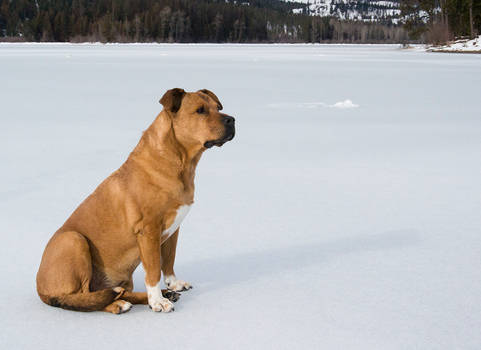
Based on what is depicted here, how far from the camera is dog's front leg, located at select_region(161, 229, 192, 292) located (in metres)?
4.04

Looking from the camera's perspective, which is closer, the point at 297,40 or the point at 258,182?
the point at 258,182

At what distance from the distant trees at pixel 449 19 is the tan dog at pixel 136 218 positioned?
5758 cm

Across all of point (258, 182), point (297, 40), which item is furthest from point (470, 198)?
point (297, 40)

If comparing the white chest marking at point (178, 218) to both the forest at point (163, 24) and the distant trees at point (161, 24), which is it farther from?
the distant trees at point (161, 24)

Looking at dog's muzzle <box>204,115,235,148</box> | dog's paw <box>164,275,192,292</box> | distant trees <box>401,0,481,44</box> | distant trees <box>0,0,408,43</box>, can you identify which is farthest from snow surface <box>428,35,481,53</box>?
distant trees <box>0,0,408,43</box>

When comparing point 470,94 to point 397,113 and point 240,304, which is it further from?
point 240,304

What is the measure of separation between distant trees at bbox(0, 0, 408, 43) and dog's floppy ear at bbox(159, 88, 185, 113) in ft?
389

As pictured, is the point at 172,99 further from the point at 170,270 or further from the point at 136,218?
→ the point at 170,270

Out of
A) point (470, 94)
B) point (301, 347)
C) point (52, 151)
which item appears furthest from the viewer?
point (470, 94)

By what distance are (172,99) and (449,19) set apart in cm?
6641

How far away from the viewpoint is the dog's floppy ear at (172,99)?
11.7 ft

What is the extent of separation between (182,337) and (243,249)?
1.63m

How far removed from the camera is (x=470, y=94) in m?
18.0

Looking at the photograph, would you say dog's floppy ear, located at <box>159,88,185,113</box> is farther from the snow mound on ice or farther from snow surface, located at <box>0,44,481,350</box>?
the snow mound on ice
